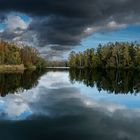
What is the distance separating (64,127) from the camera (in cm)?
1705

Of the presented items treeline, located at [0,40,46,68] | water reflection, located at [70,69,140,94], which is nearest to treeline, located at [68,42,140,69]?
treeline, located at [0,40,46,68]

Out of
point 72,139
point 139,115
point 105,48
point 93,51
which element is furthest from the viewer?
point 93,51

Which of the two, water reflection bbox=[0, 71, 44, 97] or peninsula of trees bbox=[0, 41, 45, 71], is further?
peninsula of trees bbox=[0, 41, 45, 71]

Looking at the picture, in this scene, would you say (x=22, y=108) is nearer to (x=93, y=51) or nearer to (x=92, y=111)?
Result: (x=92, y=111)

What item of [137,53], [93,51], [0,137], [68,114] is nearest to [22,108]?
[68,114]

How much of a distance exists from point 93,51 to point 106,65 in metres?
29.0

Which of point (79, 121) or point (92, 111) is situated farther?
point (92, 111)

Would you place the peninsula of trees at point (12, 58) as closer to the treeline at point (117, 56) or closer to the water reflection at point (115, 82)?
the treeline at point (117, 56)

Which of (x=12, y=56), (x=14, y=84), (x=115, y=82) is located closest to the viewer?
(x=14, y=84)

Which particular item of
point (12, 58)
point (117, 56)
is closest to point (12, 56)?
point (12, 58)

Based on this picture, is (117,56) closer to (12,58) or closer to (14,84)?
(12,58)

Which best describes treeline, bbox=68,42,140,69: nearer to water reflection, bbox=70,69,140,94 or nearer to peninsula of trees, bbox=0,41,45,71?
peninsula of trees, bbox=0,41,45,71

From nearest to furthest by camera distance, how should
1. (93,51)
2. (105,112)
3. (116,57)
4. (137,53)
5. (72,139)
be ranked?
(72,139), (105,112), (137,53), (116,57), (93,51)

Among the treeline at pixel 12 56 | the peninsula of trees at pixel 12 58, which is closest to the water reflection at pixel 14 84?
the peninsula of trees at pixel 12 58
